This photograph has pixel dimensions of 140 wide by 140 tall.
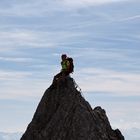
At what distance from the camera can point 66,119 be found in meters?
58.0

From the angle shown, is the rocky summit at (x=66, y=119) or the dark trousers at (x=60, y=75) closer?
the rocky summit at (x=66, y=119)

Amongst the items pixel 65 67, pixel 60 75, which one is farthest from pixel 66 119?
pixel 65 67

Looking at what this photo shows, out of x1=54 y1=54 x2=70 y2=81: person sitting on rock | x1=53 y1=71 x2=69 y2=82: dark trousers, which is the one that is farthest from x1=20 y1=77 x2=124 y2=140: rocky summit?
x1=54 y1=54 x2=70 y2=81: person sitting on rock

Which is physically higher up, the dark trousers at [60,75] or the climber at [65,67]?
the climber at [65,67]

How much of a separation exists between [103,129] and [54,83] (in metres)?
8.05

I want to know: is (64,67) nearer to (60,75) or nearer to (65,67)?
(65,67)

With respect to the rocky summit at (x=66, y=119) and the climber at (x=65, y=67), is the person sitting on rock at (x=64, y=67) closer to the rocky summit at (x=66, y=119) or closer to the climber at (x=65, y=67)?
the climber at (x=65, y=67)

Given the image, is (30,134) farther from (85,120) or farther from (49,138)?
(85,120)

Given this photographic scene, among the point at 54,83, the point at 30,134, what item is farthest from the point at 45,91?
the point at 30,134

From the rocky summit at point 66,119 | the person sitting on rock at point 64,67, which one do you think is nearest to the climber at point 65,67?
the person sitting on rock at point 64,67

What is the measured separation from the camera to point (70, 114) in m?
58.0

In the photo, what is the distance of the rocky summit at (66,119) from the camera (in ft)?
187

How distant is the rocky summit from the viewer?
56969mm

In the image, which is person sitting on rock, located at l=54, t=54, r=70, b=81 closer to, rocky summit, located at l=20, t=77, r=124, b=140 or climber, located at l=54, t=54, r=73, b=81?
climber, located at l=54, t=54, r=73, b=81
